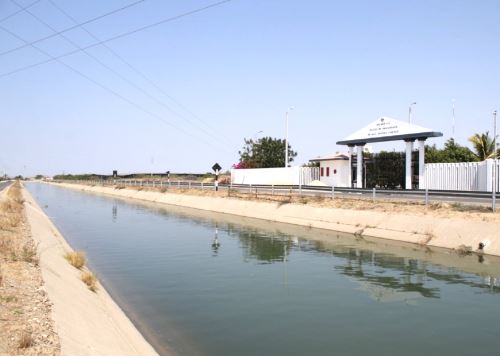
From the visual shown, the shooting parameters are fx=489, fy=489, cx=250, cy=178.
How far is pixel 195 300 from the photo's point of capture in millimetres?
13500

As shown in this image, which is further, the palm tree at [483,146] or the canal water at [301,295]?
the palm tree at [483,146]

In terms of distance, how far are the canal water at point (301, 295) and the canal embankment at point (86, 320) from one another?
0.60 m

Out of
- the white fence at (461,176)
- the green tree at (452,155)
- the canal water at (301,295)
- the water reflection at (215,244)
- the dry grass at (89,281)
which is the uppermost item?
the green tree at (452,155)

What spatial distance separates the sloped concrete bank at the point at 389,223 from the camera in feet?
70.6

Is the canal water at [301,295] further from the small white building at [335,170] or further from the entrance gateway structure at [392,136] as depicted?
the small white building at [335,170]

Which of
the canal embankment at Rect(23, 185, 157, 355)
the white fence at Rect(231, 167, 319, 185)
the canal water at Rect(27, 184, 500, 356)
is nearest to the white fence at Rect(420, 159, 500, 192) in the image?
the canal water at Rect(27, 184, 500, 356)

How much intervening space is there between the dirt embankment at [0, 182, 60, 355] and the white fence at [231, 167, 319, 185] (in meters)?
39.1

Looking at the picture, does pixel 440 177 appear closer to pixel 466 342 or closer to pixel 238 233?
pixel 238 233

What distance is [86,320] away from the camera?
9.32 metres

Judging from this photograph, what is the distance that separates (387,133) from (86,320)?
36.3 m

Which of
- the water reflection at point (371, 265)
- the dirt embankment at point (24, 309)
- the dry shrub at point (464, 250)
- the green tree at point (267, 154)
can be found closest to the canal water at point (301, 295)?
the water reflection at point (371, 265)

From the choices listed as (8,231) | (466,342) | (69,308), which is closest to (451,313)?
(466,342)

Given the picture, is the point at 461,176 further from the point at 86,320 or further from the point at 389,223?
the point at 86,320

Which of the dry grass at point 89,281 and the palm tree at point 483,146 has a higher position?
the palm tree at point 483,146
